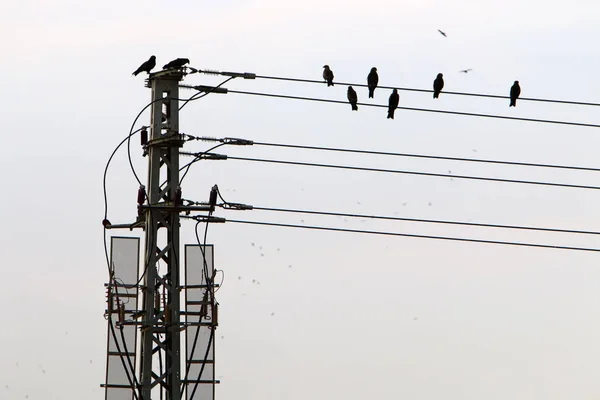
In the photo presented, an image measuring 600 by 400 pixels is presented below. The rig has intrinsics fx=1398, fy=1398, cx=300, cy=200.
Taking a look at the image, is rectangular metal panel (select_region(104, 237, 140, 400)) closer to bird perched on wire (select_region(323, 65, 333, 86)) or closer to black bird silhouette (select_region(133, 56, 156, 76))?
black bird silhouette (select_region(133, 56, 156, 76))

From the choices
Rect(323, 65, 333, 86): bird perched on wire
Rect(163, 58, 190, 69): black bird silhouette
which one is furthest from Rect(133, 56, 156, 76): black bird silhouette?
Rect(323, 65, 333, 86): bird perched on wire

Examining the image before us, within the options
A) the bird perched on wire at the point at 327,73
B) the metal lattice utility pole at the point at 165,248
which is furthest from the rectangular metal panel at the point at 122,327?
the bird perched on wire at the point at 327,73

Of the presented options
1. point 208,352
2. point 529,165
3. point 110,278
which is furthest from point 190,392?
point 529,165

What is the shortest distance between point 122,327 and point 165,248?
1.23m

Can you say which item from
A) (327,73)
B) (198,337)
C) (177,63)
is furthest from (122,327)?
(327,73)

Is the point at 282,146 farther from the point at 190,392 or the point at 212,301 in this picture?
the point at 190,392

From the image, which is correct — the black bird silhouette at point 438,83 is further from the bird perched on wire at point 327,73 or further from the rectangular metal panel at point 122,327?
the rectangular metal panel at point 122,327

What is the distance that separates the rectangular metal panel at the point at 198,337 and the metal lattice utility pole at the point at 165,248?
420mm

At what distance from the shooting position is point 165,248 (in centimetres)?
1827

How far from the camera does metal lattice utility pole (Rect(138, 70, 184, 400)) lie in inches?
709

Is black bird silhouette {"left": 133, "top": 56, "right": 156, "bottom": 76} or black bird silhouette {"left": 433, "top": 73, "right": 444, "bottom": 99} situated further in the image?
black bird silhouette {"left": 433, "top": 73, "right": 444, "bottom": 99}

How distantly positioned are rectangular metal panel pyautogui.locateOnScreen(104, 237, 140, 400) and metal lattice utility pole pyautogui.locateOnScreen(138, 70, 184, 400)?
39 cm

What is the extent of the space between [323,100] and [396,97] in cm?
991

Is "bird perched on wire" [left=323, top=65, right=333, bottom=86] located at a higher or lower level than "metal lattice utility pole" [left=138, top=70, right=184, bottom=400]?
higher
